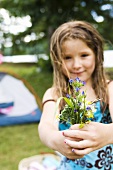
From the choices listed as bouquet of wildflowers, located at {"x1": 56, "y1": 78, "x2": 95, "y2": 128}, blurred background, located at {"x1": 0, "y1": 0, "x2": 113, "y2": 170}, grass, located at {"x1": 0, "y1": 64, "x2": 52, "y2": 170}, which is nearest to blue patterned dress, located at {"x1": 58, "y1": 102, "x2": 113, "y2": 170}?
bouquet of wildflowers, located at {"x1": 56, "y1": 78, "x2": 95, "y2": 128}

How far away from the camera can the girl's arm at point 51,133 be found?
39.8 inches

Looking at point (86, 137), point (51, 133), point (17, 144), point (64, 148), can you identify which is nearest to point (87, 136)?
point (86, 137)

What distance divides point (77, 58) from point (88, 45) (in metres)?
0.09

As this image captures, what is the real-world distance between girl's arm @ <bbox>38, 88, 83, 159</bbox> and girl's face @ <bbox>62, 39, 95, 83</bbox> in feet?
0.53

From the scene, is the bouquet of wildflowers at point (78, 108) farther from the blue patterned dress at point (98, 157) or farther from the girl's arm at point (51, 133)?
the blue patterned dress at point (98, 157)

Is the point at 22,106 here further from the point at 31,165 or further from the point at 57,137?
the point at 57,137

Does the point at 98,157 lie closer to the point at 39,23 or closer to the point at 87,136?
the point at 87,136

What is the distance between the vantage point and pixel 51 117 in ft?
4.14

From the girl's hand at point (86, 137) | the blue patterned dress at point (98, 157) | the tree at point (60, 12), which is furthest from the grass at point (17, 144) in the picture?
the tree at point (60, 12)

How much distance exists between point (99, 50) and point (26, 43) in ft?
19.6

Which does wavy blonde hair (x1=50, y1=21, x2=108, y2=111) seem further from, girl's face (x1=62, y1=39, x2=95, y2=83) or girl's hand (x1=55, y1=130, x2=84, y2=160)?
girl's hand (x1=55, y1=130, x2=84, y2=160)

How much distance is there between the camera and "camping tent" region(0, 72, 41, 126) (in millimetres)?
4508

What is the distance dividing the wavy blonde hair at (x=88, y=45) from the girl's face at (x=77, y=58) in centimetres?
2

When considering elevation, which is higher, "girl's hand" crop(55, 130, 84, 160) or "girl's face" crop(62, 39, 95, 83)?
"girl's face" crop(62, 39, 95, 83)
